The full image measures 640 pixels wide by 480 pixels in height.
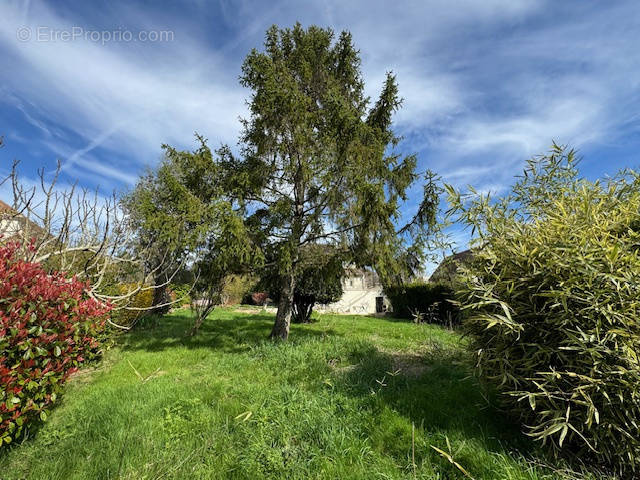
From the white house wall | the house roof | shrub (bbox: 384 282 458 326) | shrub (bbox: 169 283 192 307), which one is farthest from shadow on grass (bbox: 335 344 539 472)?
the white house wall

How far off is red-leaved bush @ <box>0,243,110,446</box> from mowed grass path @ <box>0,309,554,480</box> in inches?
22.6

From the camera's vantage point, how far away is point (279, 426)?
321 cm

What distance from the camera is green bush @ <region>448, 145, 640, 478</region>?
2174 mm

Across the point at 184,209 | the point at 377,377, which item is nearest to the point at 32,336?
the point at 184,209

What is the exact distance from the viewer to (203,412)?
11.8 feet

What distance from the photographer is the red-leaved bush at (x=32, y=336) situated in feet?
8.55

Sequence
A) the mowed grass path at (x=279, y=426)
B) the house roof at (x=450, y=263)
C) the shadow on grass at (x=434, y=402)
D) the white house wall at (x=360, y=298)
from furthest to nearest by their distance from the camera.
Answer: the white house wall at (x=360, y=298) < the house roof at (x=450, y=263) < the shadow on grass at (x=434, y=402) < the mowed grass path at (x=279, y=426)

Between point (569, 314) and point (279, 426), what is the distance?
3105 millimetres

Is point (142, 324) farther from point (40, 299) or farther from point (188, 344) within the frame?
point (40, 299)

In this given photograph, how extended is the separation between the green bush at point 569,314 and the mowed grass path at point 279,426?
553mm

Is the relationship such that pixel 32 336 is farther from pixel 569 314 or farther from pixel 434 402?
pixel 569 314

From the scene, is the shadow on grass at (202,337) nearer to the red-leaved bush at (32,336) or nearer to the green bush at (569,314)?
the red-leaved bush at (32,336)

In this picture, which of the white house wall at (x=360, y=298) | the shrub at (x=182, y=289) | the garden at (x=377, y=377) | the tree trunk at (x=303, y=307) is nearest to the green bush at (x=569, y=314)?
the garden at (x=377, y=377)

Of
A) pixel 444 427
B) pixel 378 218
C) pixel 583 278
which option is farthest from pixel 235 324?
pixel 583 278
